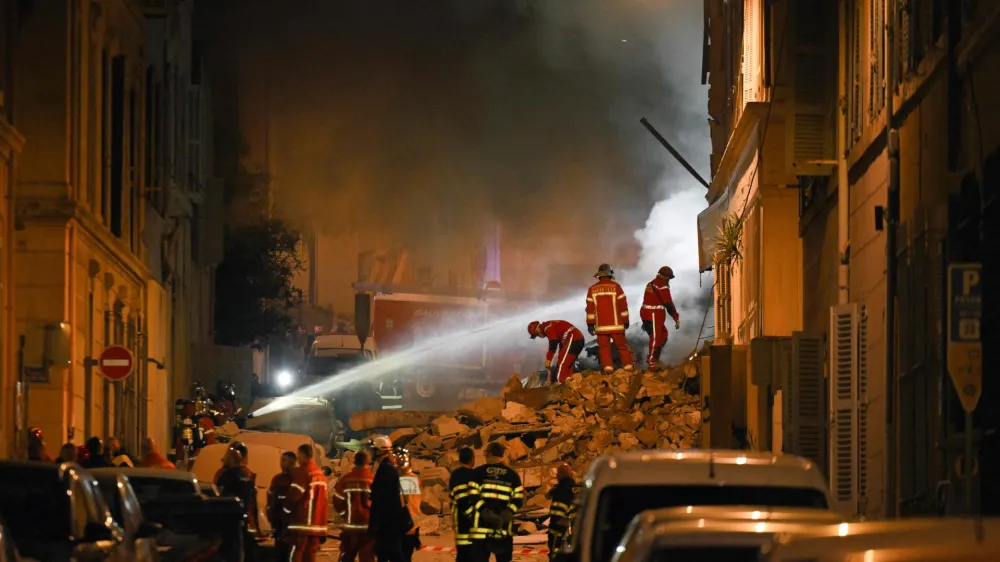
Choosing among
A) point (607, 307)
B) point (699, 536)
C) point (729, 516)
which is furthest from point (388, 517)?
point (607, 307)

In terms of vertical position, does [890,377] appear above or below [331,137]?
below

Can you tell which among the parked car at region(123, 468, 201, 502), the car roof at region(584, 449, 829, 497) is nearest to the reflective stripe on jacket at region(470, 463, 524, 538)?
the parked car at region(123, 468, 201, 502)

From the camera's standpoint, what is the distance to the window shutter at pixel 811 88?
66.3 feet

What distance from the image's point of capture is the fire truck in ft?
143

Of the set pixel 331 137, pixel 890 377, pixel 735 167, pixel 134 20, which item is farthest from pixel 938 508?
pixel 331 137

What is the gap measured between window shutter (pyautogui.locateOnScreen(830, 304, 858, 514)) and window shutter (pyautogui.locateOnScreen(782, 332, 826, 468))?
Answer: 1445mm

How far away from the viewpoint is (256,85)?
55125mm

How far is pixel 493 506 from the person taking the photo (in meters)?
15.4

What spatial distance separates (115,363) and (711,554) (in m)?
19.4

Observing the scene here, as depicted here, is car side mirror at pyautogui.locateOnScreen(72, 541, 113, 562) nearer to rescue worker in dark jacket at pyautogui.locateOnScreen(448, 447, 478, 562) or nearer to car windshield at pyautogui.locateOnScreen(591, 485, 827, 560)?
car windshield at pyautogui.locateOnScreen(591, 485, 827, 560)

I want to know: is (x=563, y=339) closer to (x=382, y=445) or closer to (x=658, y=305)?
(x=658, y=305)

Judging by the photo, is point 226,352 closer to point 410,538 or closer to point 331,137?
point 331,137

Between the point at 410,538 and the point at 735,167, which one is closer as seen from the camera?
the point at 410,538

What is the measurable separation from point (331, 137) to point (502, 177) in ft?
21.9
